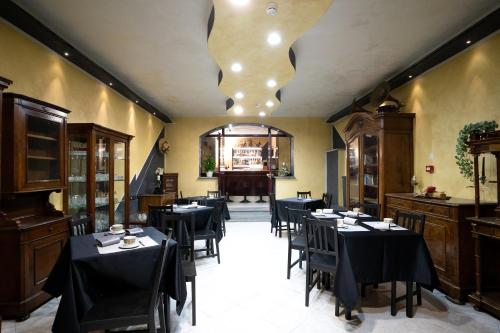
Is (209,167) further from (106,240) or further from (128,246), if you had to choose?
(128,246)

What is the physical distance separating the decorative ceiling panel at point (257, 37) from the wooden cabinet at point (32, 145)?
6.34ft

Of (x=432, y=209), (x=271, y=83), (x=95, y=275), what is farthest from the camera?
(x=271, y=83)

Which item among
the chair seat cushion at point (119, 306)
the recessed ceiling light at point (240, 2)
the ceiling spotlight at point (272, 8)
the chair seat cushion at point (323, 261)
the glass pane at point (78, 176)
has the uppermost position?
the recessed ceiling light at point (240, 2)

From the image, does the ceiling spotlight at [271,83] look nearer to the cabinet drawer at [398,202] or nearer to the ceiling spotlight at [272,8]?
the ceiling spotlight at [272,8]

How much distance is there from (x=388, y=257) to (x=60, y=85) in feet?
14.1

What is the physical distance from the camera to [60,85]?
3.72m

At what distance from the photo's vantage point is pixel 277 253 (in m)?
4.58

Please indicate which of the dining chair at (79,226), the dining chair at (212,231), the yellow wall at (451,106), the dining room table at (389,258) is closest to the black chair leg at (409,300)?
the dining room table at (389,258)

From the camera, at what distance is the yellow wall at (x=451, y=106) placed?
3.16 metres

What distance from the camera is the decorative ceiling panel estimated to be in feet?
8.46

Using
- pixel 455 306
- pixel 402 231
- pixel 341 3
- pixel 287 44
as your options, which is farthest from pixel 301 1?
pixel 455 306

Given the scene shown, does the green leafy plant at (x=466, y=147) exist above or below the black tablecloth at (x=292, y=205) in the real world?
above

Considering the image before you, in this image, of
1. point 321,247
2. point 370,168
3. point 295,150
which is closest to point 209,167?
point 295,150

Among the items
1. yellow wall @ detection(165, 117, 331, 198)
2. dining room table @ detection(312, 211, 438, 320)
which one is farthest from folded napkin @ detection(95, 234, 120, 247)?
yellow wall @ detection(165, 117, 331, 198)
